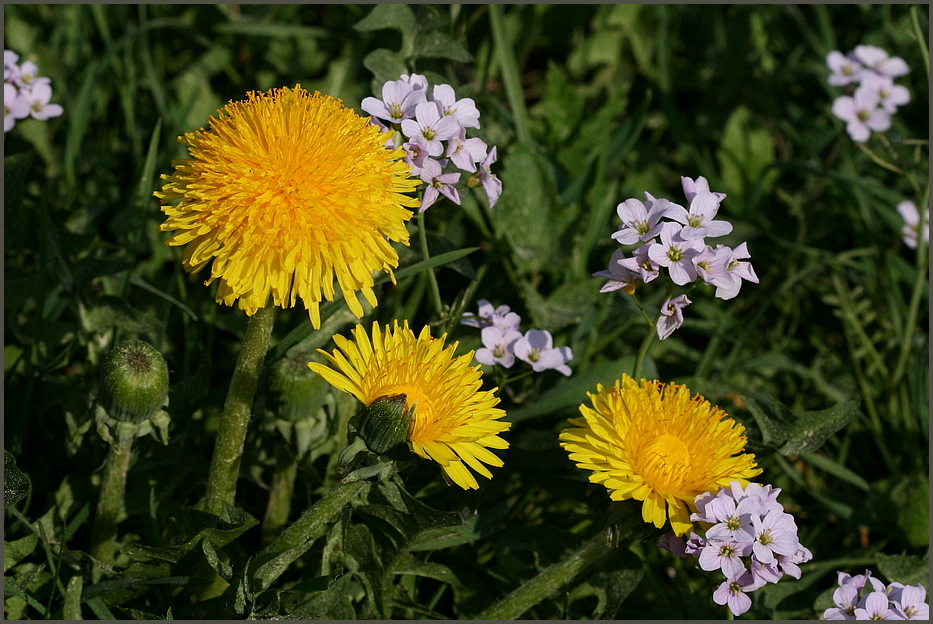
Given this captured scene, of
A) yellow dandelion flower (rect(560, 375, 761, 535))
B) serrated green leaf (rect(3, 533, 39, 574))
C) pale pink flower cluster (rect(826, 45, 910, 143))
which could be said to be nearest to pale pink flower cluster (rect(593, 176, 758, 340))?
yellow dandelion flower (rect(560, 375, 761, 535))

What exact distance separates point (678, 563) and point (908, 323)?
135 cm

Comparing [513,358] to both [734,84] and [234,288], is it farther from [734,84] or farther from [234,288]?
[734,84]

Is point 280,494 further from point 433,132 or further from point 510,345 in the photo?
point 433,132

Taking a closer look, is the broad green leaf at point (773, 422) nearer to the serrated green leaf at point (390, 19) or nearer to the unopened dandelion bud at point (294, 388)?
the unopened dandelion bud at point (294, 388)

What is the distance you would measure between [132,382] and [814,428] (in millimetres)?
1658

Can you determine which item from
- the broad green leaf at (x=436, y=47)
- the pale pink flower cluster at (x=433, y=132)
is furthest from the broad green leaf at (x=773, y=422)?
the broad green leaf at (x=436, y=47)

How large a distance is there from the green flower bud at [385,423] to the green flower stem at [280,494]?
594mm

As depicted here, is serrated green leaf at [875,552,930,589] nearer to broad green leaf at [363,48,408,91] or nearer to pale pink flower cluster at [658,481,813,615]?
pale pink flower cluster at [658,481,813,615]

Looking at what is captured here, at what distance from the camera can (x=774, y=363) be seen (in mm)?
3002

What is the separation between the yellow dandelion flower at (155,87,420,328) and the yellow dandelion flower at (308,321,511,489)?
120 mm

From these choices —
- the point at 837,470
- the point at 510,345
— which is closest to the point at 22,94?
the point at 510,345

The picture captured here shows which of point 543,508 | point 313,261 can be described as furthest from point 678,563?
point 313,261

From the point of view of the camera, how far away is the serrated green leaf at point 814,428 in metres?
2.14

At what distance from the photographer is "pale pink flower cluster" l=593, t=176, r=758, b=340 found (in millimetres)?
1828
